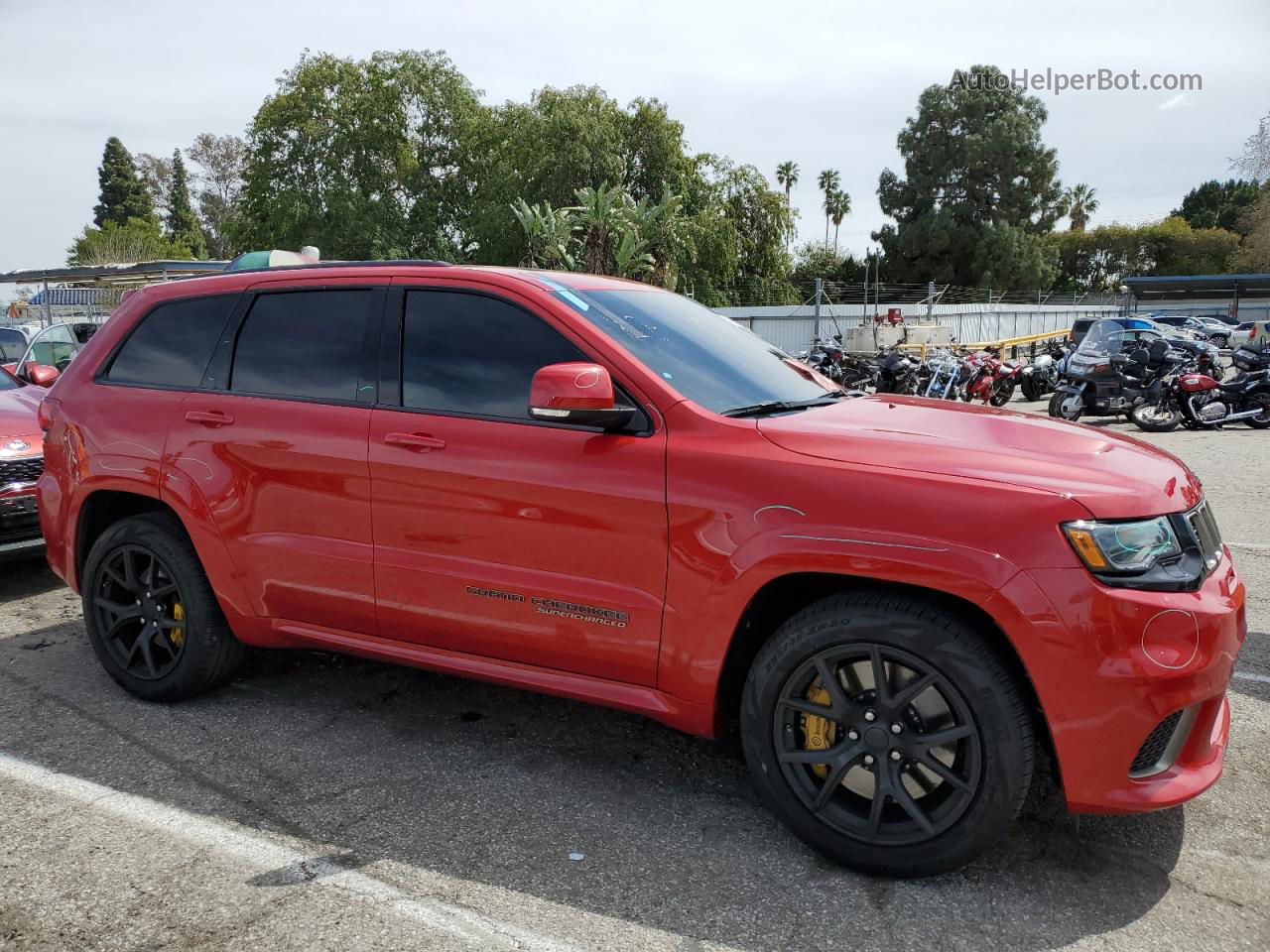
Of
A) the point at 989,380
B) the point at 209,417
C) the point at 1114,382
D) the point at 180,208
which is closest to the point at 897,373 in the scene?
the point at 989,380

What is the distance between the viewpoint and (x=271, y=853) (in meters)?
2.90

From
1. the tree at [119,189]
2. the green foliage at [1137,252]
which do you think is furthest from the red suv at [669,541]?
the tree at [119,189]

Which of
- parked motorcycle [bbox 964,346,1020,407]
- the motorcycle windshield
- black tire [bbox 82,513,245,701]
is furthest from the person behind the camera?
parked motorcycle [bbox 964,346,1020,407]

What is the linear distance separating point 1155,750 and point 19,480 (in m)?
5.86

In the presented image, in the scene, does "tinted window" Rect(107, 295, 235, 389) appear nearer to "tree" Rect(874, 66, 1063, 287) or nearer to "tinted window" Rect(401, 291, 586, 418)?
"tinted window" Rect(401, 291, 586, 418)

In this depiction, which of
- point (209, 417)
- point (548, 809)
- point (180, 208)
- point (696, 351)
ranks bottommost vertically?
point (548, 809)

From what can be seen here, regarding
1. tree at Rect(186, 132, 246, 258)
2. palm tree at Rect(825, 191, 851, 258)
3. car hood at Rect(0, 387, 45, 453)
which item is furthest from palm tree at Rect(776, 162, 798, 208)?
car hood at Rect(0, 387, 45, 453)

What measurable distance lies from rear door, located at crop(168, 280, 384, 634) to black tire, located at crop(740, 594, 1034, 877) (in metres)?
1.55

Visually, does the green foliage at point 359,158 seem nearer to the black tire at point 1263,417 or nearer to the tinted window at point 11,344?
the tinted window at point 11,344

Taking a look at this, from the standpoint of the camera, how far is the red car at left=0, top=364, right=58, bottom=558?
5.55 metres

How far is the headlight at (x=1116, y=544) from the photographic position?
246 centimetres

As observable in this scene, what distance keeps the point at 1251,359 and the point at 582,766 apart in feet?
50.7

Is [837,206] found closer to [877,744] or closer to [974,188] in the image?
[974,188]

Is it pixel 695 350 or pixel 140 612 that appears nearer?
pixel 695 350
